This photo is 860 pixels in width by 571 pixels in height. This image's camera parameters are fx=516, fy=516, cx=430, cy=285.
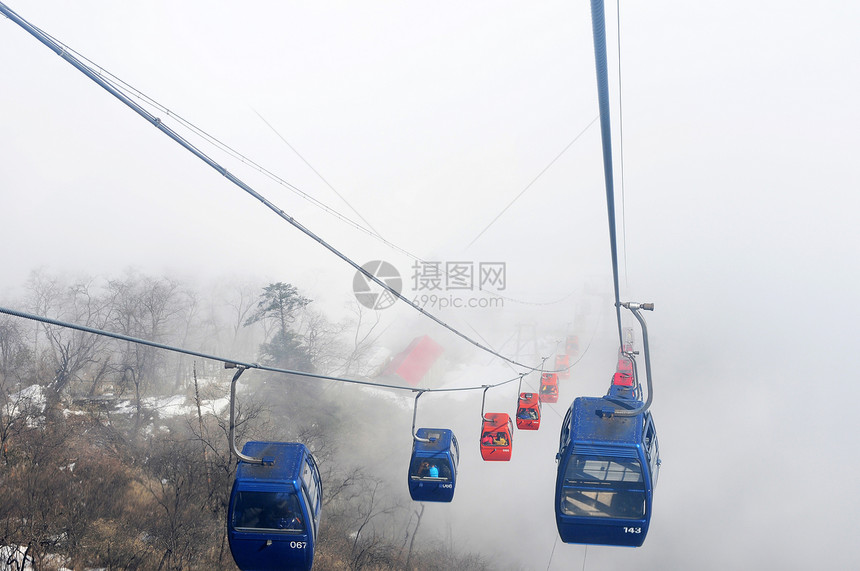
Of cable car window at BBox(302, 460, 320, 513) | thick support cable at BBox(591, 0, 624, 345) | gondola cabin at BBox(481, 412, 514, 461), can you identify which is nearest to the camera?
thick support cable at BBox(591, 0, 624, 345)

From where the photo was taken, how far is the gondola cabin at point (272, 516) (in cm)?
962

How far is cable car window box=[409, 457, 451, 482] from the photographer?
637 inches

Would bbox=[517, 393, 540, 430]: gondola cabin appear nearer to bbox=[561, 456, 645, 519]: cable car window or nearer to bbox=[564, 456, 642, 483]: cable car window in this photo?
bbox=[561, 456, 645, 519]: cable car window

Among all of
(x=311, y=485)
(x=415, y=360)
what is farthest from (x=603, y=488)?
(x=415, y=360)

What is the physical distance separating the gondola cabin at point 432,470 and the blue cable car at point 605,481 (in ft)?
20.5

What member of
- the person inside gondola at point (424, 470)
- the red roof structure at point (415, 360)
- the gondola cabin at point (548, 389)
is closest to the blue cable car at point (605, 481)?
the person inside gondola at point (424, 470)

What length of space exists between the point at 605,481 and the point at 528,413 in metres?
16.0

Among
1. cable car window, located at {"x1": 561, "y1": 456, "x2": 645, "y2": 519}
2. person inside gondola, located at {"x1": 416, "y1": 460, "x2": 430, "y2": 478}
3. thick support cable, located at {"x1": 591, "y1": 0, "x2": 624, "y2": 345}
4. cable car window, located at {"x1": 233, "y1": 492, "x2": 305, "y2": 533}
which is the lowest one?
person inside gondola, located at {"x1": 416, "y1": 460, "x2": 430, "y2": 478}

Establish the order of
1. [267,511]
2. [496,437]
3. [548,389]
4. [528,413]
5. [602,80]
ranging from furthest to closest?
[548,389] < [528,413] < [496,437] < [267,511] < [602,80]

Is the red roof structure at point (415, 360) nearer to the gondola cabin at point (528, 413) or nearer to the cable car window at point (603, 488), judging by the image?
the gondola cabin at point (528, 413)

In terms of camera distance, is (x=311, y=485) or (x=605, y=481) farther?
(x=311, y=485)

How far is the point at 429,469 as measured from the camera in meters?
16.2

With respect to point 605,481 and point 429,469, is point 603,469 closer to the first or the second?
point 605,481

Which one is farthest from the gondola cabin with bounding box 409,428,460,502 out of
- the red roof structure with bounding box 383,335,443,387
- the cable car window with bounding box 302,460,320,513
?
the red roof structure with bounding box 383,335,443,387
